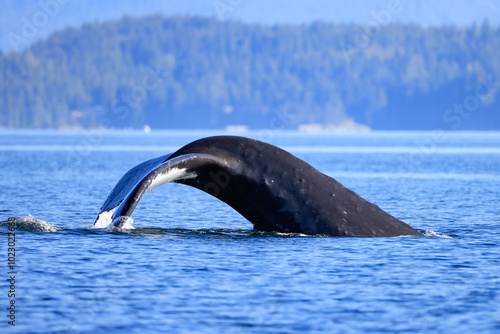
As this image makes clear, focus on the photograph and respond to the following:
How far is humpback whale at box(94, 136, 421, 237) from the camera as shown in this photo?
44.9ft

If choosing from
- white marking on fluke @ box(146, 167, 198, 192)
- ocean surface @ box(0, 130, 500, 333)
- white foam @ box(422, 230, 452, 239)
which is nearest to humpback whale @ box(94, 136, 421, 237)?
white marking on fluke @ box(146, 167, 198, 192)

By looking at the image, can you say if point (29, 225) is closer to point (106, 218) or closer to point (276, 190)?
point (106, 218)

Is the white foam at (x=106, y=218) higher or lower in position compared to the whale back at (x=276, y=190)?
lower

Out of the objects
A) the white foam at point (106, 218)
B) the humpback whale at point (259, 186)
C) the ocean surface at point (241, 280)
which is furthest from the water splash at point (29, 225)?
the white foam at point (106, 218)

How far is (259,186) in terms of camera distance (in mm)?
14320

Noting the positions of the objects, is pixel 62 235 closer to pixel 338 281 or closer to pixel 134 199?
pixel 134 199

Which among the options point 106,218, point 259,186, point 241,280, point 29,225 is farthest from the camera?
point 29,225

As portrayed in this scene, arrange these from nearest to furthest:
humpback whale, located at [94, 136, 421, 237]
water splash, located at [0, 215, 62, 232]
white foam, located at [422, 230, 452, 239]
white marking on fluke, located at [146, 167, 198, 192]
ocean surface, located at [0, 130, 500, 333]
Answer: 1. ocean surface, located at [0, 130, 500, 333]
2. white marking on fluke, located at [146, 167, 198, 192]
3. humpback whale, located at [94, 136, 421, 237]
4. water splash, located at [0, 215, 62, 232]
5. white foam, located at [422, 230, 452, 239]

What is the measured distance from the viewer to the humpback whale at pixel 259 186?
13688 mm

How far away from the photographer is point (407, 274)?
45.3ft

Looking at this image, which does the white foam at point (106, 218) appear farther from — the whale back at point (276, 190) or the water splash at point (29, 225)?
the water splash at point (29, 225)

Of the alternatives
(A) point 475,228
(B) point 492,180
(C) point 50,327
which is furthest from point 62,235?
(B) point 492,180

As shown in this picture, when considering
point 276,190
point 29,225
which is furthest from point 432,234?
A: point 29,225

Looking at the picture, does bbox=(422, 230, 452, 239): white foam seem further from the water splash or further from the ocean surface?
the water splash
